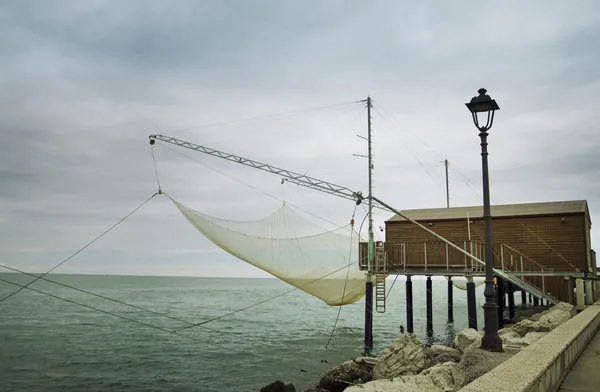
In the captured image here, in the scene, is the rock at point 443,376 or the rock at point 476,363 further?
the rock at point 443,376

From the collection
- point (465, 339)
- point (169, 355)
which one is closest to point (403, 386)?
point (465, 339)

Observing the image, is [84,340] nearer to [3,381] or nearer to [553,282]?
[3,381]

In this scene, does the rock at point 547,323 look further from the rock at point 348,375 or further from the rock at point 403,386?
the rock at point 403,386

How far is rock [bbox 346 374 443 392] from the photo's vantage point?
10.7 metres

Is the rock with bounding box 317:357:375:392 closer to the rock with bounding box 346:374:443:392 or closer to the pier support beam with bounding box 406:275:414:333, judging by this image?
the rock with bounding box 346:374:443:392

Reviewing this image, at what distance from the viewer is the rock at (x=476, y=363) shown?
844 cm

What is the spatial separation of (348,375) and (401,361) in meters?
1.95

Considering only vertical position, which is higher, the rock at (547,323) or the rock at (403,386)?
the rock at (547,323)

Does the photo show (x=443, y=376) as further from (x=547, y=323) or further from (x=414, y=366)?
(x=547, y=323)

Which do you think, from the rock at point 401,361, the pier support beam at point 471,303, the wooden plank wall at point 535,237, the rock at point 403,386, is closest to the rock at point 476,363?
the rock at point 403,386

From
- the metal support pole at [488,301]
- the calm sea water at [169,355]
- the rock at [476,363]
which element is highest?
the metal support pole at [488,301]

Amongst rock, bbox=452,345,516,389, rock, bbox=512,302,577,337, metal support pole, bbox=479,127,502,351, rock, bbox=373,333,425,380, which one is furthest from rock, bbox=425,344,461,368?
metal support pole, bbox=479,127,502,351

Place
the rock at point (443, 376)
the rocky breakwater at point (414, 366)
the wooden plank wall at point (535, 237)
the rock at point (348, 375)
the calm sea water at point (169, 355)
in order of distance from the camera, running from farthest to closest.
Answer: the wooden plank wall at point (535, 237)
the calm sea water at point (169, 355)
the rock at point (348, 375)
the rocky breakwater at point (414, 366)
the rock at point (443, 376)

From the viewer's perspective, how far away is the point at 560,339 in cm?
873
